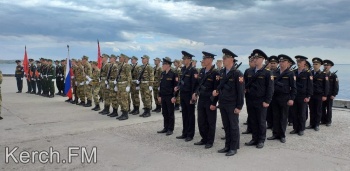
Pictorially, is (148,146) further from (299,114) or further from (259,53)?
(299,114)

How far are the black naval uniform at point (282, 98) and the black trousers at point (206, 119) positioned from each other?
1.58 m

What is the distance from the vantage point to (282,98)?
263 inches

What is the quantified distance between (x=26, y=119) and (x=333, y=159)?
818 centimetres

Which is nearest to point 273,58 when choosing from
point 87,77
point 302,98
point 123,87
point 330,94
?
point 302,98

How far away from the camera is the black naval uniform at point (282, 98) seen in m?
6.66

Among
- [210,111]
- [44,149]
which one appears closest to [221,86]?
[210,111]

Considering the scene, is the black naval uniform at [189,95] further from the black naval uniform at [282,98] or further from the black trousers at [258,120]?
the black naval uniform at [282,98]

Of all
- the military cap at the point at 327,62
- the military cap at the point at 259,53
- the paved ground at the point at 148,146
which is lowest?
the paved ground at the point at 148,146

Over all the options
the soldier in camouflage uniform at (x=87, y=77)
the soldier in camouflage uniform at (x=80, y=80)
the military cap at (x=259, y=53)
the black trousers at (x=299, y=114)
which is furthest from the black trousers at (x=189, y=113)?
the soldier in camouflage uniform at (x=80, y=80)

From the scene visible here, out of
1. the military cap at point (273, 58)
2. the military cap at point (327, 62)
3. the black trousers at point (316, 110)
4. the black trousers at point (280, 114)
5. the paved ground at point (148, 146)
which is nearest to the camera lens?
the paved ground at point (148, 146)

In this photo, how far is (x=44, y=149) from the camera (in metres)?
5.91

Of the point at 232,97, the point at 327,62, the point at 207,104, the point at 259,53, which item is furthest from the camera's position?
the point at 327,62

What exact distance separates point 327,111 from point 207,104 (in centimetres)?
437

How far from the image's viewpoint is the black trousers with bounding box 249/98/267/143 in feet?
20.1
